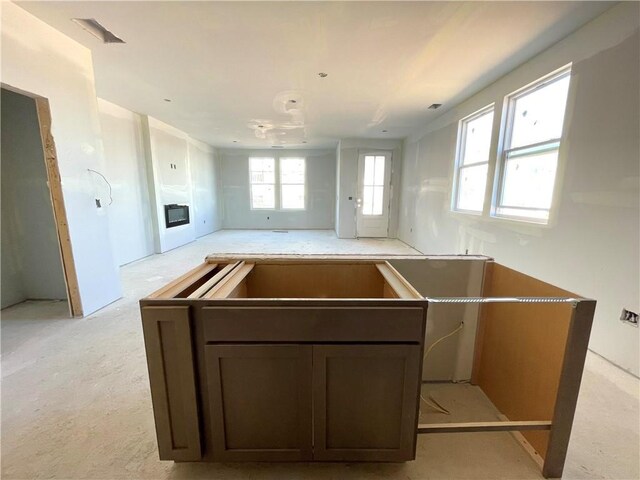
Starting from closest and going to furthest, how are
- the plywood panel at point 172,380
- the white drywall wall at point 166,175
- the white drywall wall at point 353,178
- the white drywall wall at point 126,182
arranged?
the plywood panel at point 172,380 → the white drywall wall at point 126,182 → the white drywall wall at point 166,175 → the white drywall wall at point 353,178

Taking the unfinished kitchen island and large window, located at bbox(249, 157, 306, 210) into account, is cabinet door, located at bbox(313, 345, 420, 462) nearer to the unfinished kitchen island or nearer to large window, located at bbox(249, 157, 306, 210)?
the unfinished kitchen island

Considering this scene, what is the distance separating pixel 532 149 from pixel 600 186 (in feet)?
3.09

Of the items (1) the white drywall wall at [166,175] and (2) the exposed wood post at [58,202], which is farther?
(1) the white drywall wall at [166,175]

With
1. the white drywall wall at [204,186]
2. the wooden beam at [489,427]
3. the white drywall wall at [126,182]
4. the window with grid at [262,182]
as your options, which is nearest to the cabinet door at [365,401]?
the wooden beam at [489,427]

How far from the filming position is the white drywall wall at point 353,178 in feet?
22.4

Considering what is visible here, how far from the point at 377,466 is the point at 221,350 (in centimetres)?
95

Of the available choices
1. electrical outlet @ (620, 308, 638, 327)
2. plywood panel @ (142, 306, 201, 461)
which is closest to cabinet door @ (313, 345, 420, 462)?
plywood panel @ (142, 306, 201, 461)

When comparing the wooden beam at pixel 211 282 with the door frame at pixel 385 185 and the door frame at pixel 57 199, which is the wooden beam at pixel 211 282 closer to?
the door frame at pixel 57 199

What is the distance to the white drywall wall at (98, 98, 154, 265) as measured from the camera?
4.26m

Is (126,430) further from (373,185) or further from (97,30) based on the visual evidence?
(373,185)

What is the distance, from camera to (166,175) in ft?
18.4

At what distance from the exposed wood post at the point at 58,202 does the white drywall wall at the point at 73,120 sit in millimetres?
38

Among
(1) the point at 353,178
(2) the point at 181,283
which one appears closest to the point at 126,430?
(2) the point at 181,283

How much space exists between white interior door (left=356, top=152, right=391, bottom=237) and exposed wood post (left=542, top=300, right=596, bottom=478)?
6.18 metres
